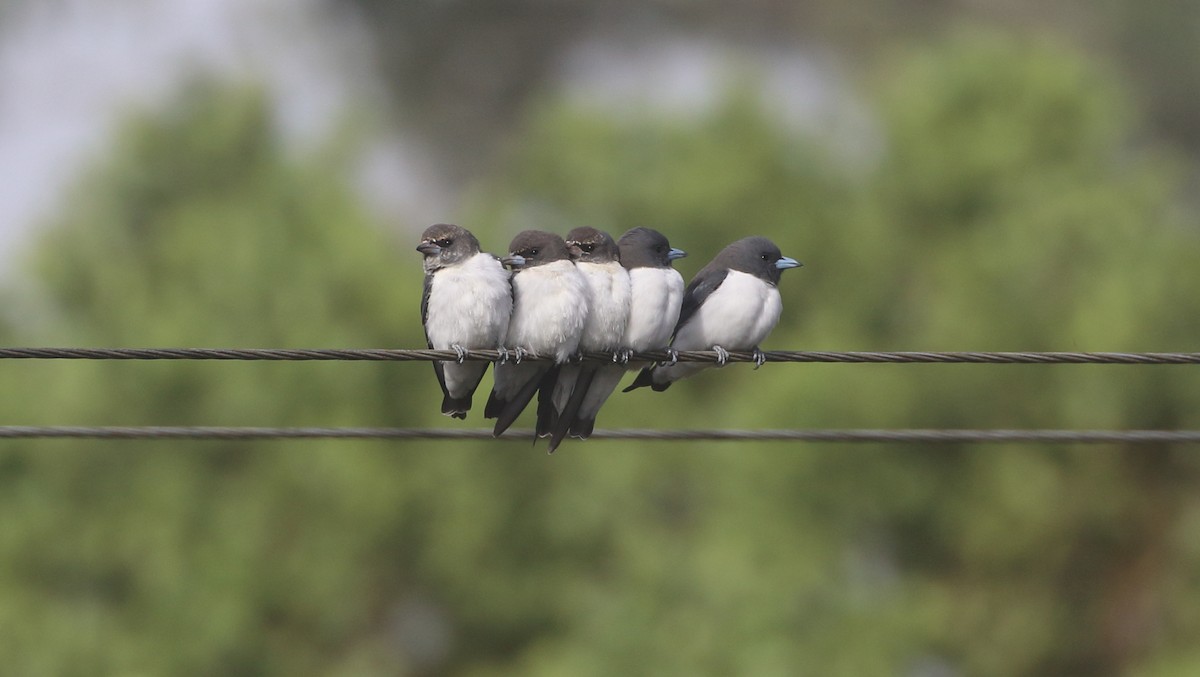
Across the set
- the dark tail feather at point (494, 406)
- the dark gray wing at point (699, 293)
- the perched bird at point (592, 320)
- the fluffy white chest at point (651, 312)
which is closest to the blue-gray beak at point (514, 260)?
the perched bird at point (592, 320)

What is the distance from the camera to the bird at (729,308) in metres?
7.78

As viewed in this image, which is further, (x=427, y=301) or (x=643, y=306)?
(x=427, y=301)

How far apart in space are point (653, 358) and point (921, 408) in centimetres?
1875

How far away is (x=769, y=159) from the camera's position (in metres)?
30.3

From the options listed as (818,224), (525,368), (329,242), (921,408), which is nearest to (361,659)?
(329,242)

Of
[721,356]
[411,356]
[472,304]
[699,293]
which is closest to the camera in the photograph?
[411,356]

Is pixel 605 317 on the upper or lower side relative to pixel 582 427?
upper

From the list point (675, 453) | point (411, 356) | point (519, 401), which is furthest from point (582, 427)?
point (675, 453)

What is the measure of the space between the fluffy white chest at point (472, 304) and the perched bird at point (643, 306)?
0.55m

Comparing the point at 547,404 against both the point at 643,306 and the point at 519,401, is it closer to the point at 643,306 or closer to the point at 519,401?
the point at 519,401

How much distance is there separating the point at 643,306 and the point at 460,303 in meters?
0.80

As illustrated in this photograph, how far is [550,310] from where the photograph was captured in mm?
7160

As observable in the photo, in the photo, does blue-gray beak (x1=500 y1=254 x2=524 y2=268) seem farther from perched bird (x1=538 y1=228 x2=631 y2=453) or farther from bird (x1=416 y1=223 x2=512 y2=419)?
perched bird (x1=538 y1=228 x2=631 y2=453)

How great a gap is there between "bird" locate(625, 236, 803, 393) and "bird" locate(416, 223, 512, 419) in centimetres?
74
